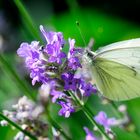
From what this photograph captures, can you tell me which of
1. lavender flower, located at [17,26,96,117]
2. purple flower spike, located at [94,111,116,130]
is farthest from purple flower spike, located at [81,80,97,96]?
purple flower spike, located at [94,111,116,130]

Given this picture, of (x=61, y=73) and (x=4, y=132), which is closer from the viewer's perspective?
(x=61, y=73)

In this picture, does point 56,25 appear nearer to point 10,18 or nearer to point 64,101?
point 10,18

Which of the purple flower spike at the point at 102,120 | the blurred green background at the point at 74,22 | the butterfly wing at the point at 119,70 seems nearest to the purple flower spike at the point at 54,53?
the butterfly wing at the point at 119,70

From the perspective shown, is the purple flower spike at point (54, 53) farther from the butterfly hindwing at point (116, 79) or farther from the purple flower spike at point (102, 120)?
the purple flower spike at point (102, 120)

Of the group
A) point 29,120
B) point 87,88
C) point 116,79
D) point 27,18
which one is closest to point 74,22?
point 27,18

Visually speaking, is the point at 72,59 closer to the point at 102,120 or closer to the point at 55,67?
the point at 55,67

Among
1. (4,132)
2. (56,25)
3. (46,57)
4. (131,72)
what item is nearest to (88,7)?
(56,25)

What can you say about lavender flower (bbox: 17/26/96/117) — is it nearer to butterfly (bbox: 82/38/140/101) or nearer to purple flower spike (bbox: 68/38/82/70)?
purple flower spike (bbox: 68/38/82/70)
